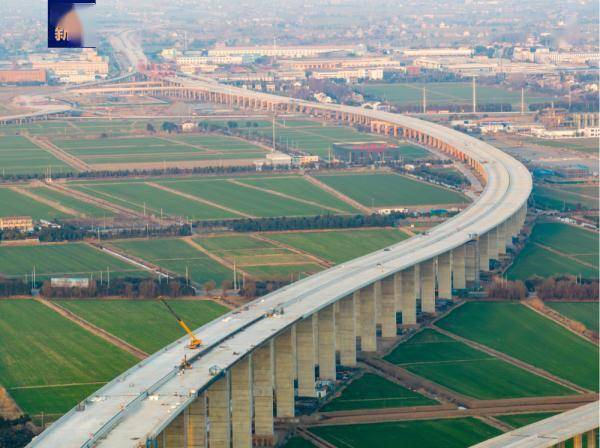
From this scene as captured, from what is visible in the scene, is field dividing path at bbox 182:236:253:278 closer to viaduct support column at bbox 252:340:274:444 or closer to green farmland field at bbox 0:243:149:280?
green farmland field at bbox 0:243:149:280

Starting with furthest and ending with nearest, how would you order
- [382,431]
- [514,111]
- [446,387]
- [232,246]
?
[514,111] → [232,246] → [446,387] → [382,431]

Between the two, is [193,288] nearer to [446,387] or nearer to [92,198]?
[446,387]

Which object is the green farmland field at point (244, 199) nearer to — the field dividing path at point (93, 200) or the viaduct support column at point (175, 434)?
the field dividing path at point (93, 200)

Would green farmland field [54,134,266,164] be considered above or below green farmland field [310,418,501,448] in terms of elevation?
above

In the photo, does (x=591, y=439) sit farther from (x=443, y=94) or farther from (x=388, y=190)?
(x=443, y=94)

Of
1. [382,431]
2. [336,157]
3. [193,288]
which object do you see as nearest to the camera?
[382,431]

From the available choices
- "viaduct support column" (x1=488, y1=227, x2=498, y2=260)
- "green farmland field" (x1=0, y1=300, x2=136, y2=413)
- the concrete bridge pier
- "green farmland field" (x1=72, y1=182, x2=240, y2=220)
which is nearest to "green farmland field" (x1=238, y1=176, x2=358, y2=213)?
"green farmland field" (x1=72, y1=182, x2=240, y2=220)

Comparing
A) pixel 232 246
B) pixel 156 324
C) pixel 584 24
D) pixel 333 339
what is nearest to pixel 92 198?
pixel 232 246

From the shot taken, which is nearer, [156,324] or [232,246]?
[156,324]
